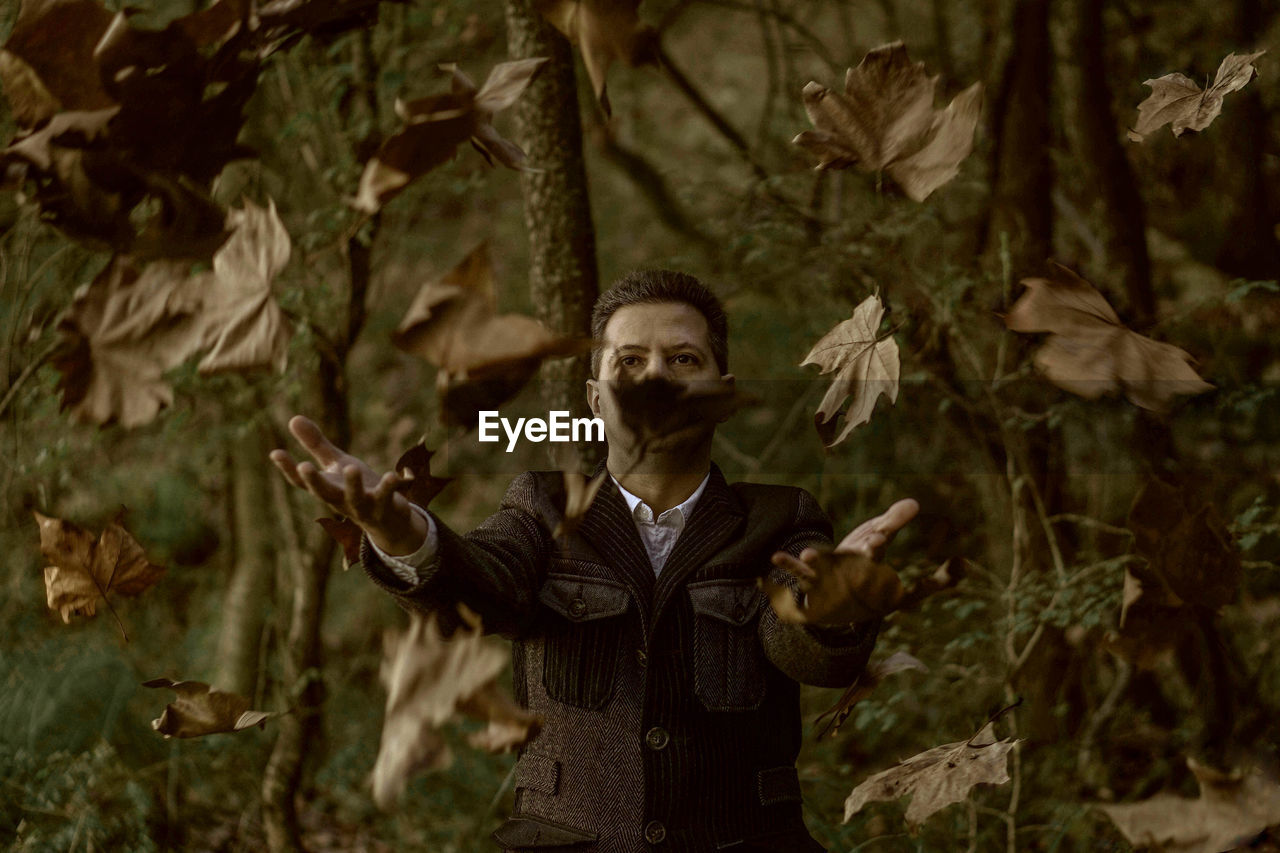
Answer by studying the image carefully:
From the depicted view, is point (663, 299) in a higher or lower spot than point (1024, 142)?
lower

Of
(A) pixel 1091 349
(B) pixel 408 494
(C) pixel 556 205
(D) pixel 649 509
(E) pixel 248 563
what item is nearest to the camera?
(A) pixel 1091 349

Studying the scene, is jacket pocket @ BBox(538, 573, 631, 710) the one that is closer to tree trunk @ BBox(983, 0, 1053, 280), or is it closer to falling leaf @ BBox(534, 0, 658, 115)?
falling leaf @ BBox(534, 0, 658, 115)

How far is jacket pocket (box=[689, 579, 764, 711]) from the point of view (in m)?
1.46

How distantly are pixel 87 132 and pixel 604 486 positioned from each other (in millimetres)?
817

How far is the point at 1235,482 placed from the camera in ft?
10.2

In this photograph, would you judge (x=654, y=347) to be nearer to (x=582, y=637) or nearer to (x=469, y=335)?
(x=582, y=637)

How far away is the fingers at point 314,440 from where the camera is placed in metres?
1.13

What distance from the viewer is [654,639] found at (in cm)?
146

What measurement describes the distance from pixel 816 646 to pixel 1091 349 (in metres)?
0.47

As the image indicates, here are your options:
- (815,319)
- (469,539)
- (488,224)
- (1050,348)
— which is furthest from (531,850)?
(488,224)

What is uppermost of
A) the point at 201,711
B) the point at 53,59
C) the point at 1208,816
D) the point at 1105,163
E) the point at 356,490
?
the point at 1105,163

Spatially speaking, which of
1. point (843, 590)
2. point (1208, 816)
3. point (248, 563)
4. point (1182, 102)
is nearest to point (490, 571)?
point (843, 590)

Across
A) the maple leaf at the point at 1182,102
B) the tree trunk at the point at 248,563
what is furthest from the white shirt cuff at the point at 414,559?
the tree trunk at the point at 248,563

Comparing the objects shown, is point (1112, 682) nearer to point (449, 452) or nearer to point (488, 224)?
point (449, 452)
